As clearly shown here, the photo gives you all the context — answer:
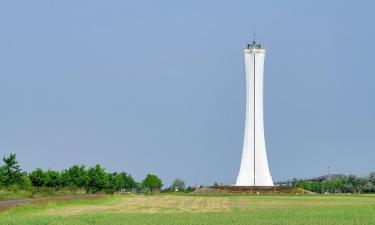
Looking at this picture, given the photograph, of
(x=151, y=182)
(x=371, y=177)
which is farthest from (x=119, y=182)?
(x=371, y=177)

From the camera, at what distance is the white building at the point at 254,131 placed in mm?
128875

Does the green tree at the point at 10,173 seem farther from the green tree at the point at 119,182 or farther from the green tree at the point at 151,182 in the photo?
the green tree at the point at 151,182

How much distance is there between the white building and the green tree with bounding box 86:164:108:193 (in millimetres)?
20709

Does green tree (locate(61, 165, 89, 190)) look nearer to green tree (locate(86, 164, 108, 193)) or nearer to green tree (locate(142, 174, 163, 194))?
green tree (locate(86, 164, 108, 193))

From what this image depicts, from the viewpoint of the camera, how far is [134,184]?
193125mm

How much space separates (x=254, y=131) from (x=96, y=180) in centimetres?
2478

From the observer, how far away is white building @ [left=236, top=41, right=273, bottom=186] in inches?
5074

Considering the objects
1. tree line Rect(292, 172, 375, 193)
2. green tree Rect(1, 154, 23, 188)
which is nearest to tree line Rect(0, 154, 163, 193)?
green tree Rect(1, 154, 23, 188)

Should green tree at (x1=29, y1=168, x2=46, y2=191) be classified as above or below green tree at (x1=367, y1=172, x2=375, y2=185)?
below

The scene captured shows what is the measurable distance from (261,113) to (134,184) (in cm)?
6936

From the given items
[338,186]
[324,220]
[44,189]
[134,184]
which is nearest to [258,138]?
[44,189]

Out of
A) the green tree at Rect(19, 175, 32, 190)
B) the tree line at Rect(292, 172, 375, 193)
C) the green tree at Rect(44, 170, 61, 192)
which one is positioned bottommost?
the green tree at Rect(19, 175, 32, 190)

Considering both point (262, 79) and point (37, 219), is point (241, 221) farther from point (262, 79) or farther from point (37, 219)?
point (262, 79)

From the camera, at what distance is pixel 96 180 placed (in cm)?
13412
